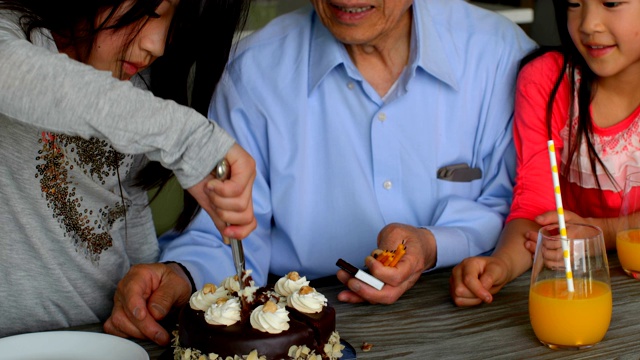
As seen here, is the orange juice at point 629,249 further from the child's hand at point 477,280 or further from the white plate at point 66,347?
the white plate at point 66,347

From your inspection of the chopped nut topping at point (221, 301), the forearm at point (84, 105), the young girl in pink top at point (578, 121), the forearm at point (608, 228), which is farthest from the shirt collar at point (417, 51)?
the forearm at point (84, 105)

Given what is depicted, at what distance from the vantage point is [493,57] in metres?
1.96

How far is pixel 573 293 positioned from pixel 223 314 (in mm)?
550

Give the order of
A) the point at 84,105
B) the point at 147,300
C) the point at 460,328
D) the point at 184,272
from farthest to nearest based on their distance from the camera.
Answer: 1. the point at 184,272
2. the point at 147,300
3. the point at 460,328
4. the point at 84,105

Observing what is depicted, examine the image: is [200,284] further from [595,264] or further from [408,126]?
[595,264]

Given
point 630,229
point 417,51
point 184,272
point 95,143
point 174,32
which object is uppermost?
point 174,32

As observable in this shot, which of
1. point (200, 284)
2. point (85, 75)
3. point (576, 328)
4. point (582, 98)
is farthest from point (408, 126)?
point (85, 75)

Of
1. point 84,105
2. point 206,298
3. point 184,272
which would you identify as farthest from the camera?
point 184,272

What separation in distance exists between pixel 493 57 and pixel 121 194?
0.90 meters

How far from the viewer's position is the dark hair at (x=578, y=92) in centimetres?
187

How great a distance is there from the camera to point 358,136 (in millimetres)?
1933

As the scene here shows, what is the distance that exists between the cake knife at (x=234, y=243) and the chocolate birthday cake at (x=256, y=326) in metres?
0.02

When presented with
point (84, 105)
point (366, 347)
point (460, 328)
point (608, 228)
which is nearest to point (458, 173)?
point (608, 228)

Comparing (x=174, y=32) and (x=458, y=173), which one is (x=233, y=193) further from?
(x=458, y=173)
